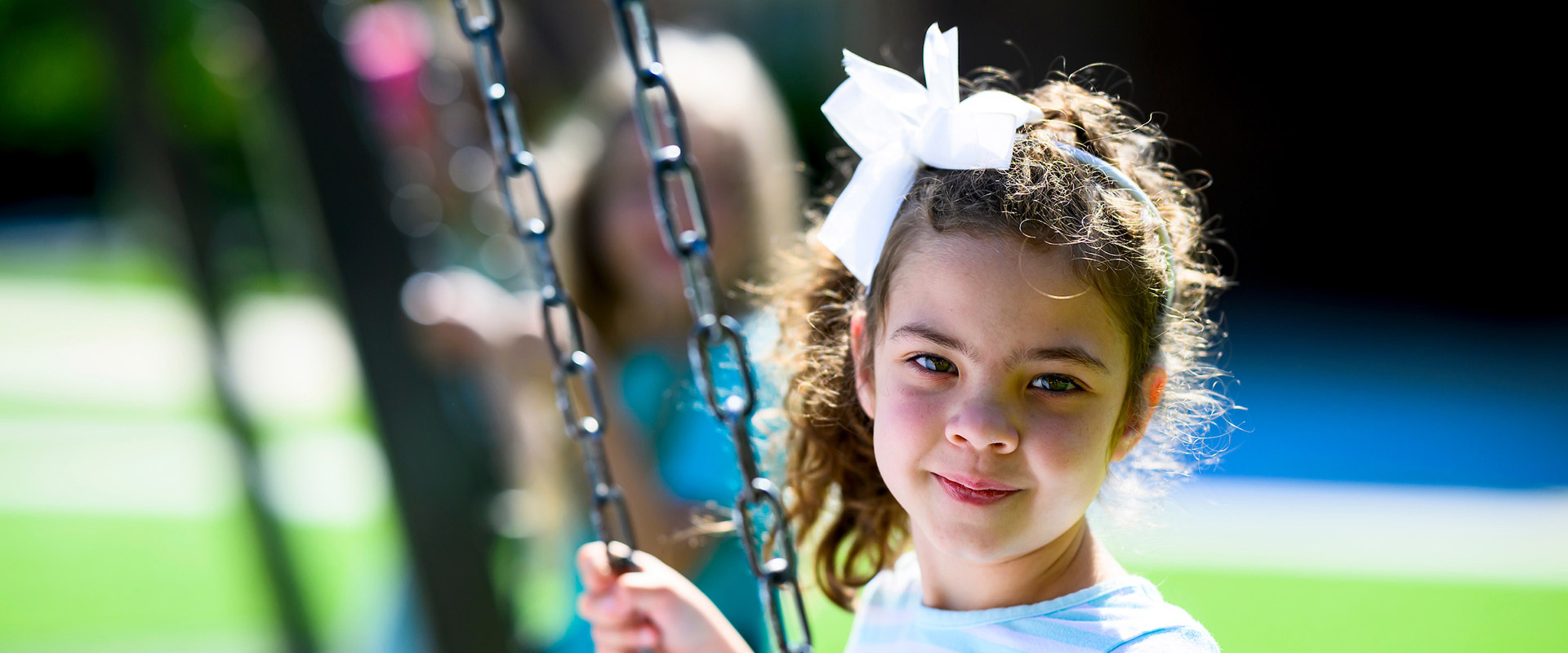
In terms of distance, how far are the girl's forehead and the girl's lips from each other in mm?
95

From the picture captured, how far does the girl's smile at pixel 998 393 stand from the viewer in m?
0.77

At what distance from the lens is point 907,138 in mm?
860

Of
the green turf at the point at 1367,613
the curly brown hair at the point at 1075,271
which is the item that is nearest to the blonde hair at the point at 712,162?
the curly brown hair at the point at 1075,271

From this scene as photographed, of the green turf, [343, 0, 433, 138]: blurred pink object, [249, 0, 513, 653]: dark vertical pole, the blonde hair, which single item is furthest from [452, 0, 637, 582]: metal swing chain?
the green turf

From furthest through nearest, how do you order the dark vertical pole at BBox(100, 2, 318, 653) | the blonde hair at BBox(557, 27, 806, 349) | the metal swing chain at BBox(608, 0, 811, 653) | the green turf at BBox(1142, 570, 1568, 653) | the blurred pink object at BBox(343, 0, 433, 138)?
the green turf at BBox(1142, 570, 1568, 653)
the blurred pink object at BBox(343, 0, 433, 138)
the dark vertical pole at BBox(100, 2, 318, 653)
the blonde hair at BBox(557, 27, 806, 349)
the metal swing chain at BBox(608, 0, 811, 653)

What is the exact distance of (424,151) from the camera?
104 inches

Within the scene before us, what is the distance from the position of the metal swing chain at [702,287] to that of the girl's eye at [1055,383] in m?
0.18

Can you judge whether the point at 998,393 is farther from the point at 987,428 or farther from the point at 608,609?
the point at 608,609

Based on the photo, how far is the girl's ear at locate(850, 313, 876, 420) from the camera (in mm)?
900

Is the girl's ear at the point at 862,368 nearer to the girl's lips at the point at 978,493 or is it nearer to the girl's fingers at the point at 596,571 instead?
the girl's lips at the point at 978,493

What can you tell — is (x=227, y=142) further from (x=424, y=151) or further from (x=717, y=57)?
(x=717, y=57)

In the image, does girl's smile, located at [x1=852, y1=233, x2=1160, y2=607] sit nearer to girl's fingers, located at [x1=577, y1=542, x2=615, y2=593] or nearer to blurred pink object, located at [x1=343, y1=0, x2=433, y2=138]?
girl's fingers, located at [x1=577, y1=542, x2=615, y2=593]

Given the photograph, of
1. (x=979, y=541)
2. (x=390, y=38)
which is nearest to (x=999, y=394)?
(x=979, y=541)

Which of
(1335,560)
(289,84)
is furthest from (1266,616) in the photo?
(289,84)
